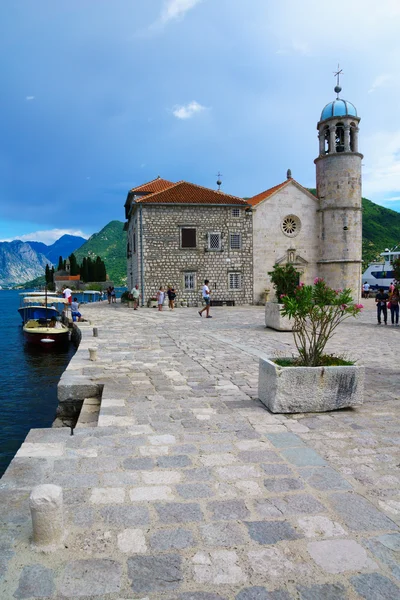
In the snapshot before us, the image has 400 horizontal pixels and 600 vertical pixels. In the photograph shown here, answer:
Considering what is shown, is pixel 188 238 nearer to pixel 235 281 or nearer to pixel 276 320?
pixel 235 281

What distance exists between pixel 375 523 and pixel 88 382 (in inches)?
197

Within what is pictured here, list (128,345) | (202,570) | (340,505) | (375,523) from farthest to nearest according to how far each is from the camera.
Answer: (128,345) → (340,505) → (375,523) → (202,570)

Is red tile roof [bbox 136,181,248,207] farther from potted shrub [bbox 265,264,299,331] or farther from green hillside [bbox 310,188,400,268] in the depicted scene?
green hillside [bbox 310,188,400,268]

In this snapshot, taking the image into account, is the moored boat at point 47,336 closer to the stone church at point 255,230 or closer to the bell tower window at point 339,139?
the stone church at point 255,230

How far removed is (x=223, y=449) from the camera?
4164 mm

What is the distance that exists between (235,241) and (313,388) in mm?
25142

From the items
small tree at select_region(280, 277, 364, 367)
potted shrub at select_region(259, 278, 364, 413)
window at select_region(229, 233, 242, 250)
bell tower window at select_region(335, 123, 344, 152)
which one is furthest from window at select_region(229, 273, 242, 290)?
potted shrub at select_region(259, 278, 364, 413)

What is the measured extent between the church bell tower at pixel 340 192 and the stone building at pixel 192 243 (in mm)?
5537

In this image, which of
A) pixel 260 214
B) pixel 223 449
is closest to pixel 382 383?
pixel 223 449

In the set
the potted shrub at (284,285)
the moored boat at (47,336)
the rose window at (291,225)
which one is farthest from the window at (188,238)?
the potted shrub at (284,285)

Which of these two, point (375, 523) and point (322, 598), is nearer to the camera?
point (322, 598)

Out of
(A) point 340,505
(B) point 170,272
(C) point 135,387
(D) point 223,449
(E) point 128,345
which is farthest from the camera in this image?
(B) point 170,272

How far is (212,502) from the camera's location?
3.16 meters

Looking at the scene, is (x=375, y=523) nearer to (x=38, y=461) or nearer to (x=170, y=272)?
(x=38, y=461)
